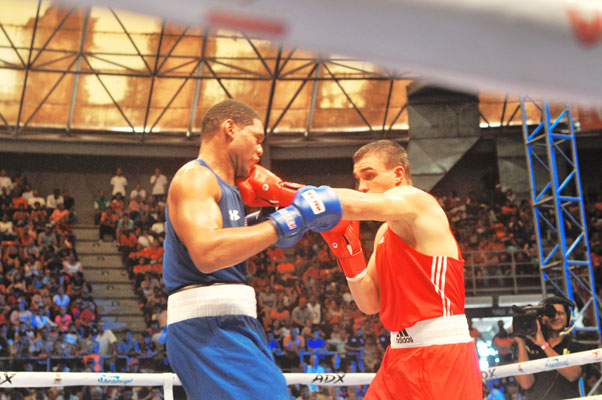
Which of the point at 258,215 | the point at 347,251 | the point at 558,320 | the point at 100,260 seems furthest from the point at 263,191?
the point at 100,260

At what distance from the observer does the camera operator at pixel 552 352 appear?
396 centimetres

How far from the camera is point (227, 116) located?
8.21 feet

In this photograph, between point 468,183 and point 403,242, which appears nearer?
point 403,242

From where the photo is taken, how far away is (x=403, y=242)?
293 cm

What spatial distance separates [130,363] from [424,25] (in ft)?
30.2

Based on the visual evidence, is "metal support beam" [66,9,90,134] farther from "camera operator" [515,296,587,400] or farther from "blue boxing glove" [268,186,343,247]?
"blue boxing glove" [268,186,343,247]

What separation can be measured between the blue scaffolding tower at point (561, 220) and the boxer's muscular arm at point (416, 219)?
2.72m

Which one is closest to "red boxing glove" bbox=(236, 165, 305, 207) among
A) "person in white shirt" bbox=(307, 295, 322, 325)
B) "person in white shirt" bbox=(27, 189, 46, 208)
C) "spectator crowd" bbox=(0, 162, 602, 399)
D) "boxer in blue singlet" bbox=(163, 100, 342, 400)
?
"boxer in blue singlet" bbox=(163, 100, 342, 400)

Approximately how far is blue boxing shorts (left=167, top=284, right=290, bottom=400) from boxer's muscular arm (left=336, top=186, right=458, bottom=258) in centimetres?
77

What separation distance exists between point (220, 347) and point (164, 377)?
5.33 feet

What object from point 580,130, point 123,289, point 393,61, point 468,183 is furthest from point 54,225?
point 393,61

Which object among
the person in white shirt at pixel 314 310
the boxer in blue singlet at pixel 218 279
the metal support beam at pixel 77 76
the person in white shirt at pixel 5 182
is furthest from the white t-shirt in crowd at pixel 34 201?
the boxer in blue singlet at pixel 218 279

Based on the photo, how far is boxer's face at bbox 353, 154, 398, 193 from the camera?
321 cm

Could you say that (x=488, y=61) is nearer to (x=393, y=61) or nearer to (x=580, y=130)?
(x=393, y=61)
